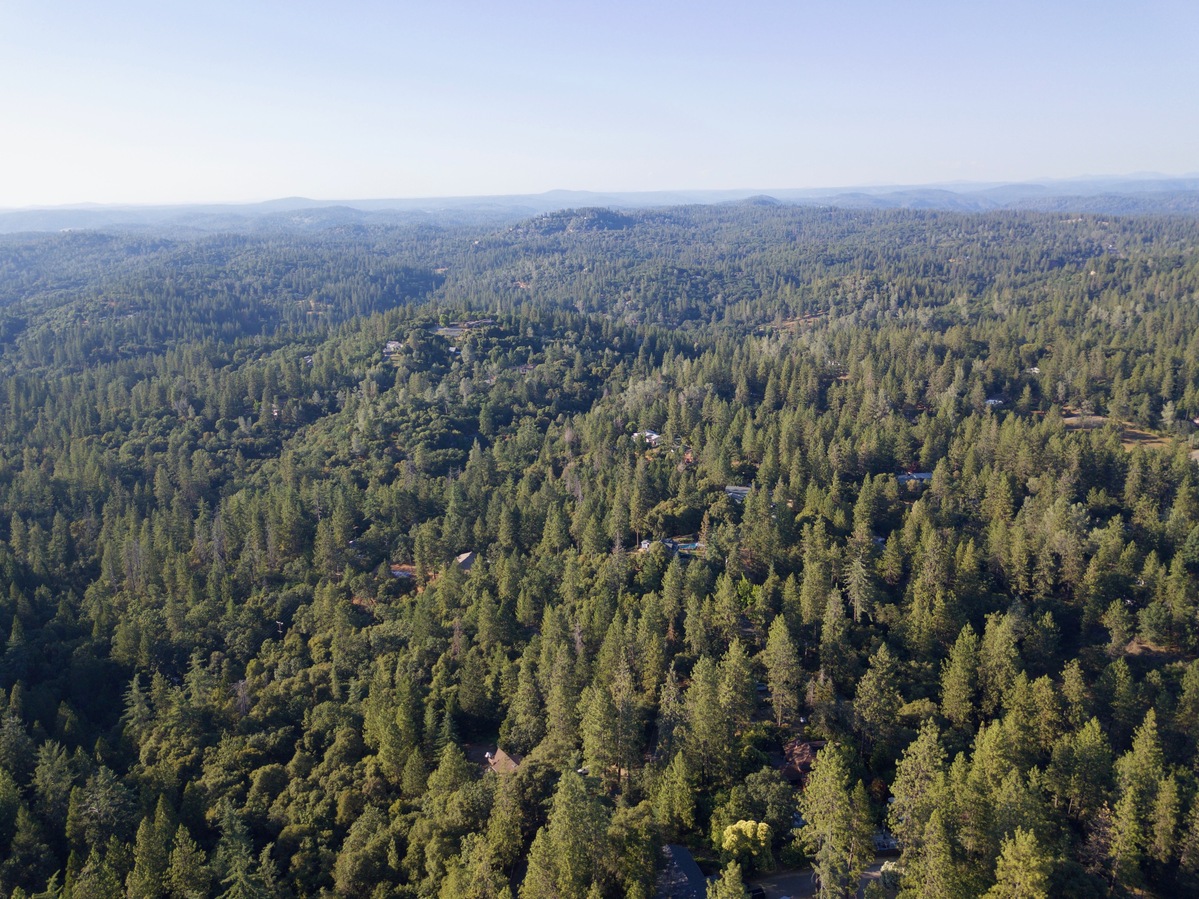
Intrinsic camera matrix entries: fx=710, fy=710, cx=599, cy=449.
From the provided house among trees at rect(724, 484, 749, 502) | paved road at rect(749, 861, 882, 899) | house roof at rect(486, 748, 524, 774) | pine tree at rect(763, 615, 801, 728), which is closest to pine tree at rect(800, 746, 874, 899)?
paved road at rect(749, 861, 882, 899)

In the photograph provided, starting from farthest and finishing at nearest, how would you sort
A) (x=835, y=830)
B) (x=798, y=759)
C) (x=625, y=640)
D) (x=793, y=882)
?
1. (x=625, y=640)
2. (x=798, y=759)
3. (x=793, y=882)
4. (x=835, y=830)

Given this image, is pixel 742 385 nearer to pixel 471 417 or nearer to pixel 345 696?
pixel 471 417

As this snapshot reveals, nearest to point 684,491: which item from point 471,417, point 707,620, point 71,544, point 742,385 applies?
point 707,620

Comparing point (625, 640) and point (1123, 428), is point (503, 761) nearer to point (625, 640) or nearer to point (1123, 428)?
point (625, 640)

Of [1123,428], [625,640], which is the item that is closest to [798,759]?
[625,640]

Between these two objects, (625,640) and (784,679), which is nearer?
(784,679)

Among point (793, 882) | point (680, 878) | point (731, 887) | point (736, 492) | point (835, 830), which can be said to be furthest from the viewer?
point (736, 492)

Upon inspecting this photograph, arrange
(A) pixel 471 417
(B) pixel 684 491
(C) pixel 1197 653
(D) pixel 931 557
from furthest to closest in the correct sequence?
1. (A) pixel 471 417
2. (B) pixel 684 491
3. (D) pixel 931 557
4. (C) pixel 1197 653
